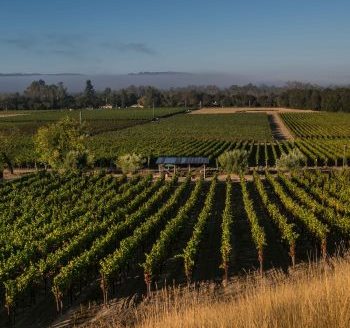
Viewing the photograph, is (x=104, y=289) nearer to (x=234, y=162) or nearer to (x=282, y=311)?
(x=282, y=311)

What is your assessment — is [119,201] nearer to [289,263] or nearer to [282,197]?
[282,197]

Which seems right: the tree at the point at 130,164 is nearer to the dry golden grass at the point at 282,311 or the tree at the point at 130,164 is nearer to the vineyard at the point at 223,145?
the vineyard at the point at 223,145

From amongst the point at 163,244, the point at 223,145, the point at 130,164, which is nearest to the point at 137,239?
the point at 163,244

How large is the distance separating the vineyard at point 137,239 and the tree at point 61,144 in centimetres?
1364

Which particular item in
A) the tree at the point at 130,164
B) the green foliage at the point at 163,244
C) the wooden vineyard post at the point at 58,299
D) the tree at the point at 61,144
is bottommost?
the wooden vineyard post at the point at 58,299

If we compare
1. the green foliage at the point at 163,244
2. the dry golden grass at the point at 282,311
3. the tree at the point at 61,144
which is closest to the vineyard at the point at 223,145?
the tree at the point at 61,144

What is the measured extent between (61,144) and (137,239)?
34.4 meters

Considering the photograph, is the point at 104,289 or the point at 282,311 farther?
the point at 104,289

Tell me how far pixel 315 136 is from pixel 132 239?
240ft

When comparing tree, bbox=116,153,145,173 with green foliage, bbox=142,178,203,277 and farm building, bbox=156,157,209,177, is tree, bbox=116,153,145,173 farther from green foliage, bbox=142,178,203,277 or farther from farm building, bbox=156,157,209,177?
green foliage, bbox=142,178,203,277

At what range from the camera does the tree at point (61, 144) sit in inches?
2056

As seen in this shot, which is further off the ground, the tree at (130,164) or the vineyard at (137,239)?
the tree at (130,164)

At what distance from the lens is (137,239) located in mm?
21938

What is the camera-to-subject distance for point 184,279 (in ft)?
65.0
